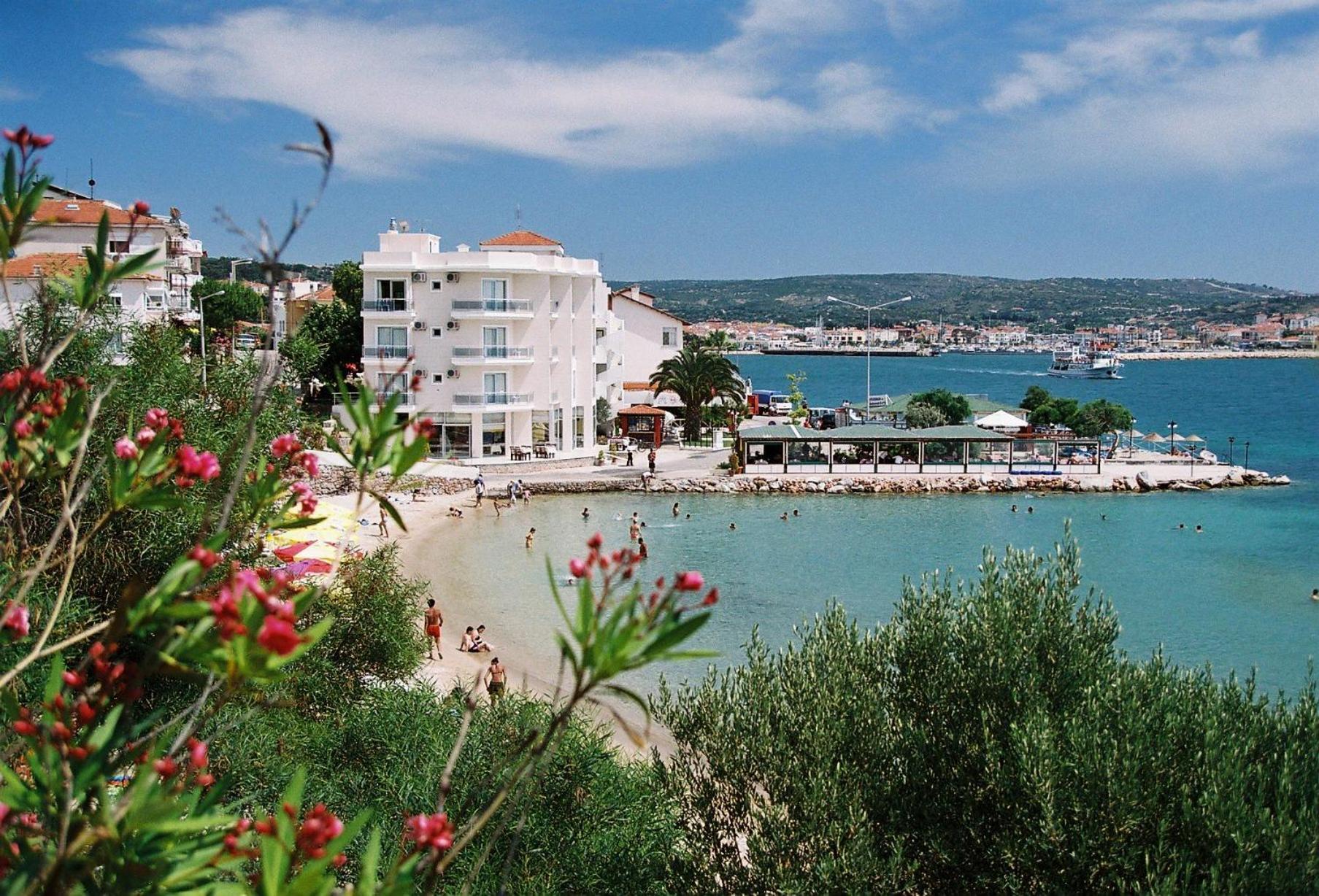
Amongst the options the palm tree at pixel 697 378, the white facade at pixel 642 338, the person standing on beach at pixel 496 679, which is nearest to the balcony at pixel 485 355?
the palm tree at pixel 697 378

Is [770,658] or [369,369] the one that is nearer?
[770,658]

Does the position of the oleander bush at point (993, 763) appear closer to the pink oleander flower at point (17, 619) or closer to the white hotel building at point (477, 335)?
the pink oleander flower at point (17, 619)

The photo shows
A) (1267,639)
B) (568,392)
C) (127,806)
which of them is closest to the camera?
(127,806)

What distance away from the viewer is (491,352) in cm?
4678

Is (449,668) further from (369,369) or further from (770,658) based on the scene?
(369,369)

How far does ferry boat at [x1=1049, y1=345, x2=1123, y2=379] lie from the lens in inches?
6865

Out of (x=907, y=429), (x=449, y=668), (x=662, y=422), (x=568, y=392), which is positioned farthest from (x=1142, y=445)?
(x=449, y=668)

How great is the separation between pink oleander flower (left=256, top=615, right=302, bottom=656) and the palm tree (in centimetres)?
5150

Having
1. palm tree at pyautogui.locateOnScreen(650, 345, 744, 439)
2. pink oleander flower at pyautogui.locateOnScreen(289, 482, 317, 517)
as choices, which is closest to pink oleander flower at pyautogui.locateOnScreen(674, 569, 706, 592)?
pink oleander flower at pyautogui.locateOnScreen(289, 482, 317, 517)

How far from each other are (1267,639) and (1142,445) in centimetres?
4459

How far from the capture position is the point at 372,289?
1847 inches

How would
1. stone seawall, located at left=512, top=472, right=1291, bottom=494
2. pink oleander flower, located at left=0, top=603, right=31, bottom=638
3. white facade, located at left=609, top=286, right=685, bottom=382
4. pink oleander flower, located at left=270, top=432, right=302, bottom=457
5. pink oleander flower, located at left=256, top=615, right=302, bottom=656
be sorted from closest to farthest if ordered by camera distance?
pink oleander flower, located at left=256, top=615, right=302, bottom=656 → pink oleander flower, located at left=0, top=603, right=31, bottom=638 → pink oleander flower, located at left=270, top=432, right=302, bottom=457 → stone seawall, located at left=512, top=472, right=1291, bottom=494 → white facade, located at left=609, top=286, right=685, bottom=382

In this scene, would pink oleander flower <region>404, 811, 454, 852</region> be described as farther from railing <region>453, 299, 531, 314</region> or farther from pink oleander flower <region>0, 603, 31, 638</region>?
railing <region>453, 299, 531, 314</region>

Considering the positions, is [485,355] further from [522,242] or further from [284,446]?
[284,446]
